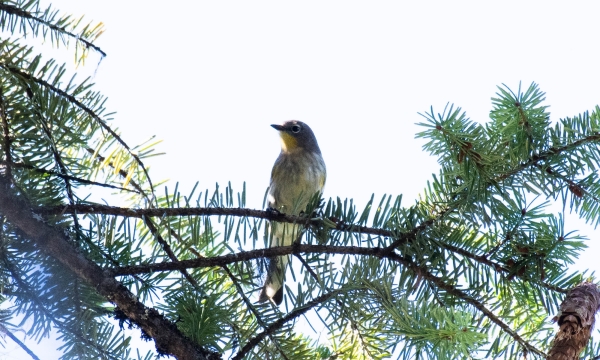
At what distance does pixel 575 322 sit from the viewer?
60.6 inches

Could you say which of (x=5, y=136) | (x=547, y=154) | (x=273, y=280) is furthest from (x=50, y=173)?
(x=547, y=154)

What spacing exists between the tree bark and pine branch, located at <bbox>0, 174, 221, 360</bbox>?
0.88m

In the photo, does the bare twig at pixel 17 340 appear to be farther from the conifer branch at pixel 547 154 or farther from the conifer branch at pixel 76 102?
the conifer branch at pixel 547 154

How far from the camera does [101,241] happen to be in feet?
6.61

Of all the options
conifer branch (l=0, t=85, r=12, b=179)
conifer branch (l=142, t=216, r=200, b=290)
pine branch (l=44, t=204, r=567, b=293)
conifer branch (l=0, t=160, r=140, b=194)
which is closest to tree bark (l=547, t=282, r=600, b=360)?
pine branch (l=44, t=204, r=567, b=293)

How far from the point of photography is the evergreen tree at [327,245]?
182 centimetres

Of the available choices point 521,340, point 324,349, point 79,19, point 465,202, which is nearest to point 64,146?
point 79,19

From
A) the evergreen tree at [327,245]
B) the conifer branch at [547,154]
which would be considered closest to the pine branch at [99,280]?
the evergreen tree at [327,245]

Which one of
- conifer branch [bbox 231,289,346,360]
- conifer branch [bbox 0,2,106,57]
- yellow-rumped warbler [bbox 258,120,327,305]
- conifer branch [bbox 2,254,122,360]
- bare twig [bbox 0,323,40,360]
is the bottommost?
bare twig [bbox 0,323,40,360]

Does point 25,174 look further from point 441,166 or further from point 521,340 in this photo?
point 521,340

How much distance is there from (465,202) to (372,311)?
1.41 feet

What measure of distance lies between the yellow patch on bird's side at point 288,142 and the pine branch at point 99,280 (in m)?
3.23

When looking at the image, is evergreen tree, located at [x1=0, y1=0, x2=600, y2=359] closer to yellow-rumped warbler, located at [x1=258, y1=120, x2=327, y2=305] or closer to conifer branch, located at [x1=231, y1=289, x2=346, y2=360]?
conifer branch, located at [x1=231, y1=289, x2=346, y2=360]

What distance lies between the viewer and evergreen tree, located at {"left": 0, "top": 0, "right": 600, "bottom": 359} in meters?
1.82
